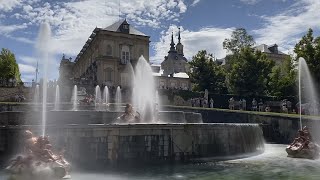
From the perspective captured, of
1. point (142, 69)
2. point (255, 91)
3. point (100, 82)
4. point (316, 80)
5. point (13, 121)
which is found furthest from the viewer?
point (100, 82)

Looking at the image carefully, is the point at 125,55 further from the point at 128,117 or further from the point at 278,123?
the point at 128,117

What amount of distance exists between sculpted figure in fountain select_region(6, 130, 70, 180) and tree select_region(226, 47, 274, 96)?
127ft

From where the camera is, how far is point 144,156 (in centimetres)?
1493

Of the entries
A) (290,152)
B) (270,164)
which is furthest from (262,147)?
(270,164)

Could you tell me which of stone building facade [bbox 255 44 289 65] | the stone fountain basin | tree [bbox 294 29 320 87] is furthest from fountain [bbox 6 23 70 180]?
stone building facade [bbox 255 44 289 65]

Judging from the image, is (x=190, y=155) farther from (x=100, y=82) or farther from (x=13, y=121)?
(x=100, y=82)

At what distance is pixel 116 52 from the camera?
187 ft

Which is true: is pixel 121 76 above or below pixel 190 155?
above

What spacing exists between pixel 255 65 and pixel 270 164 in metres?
32.2

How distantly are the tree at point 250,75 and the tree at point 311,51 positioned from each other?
801cm

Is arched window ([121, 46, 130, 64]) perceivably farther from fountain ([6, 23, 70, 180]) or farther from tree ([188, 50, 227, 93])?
fountain ([6, 23, 70, 180])

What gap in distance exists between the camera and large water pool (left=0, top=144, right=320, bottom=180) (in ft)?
42.0

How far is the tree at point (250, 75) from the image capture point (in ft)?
153

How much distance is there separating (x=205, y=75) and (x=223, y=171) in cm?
3791
